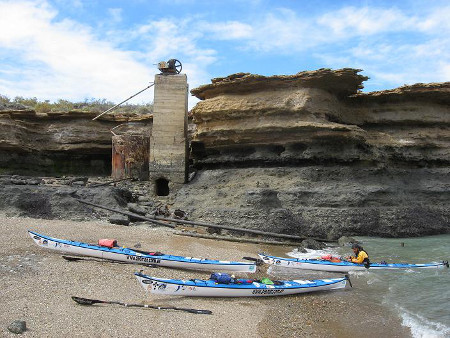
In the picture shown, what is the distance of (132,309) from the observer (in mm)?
6750

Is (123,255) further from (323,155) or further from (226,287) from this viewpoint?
(323,155)

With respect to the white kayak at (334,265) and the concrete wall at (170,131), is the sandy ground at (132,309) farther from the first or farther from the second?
the concrete wall at (170,131)

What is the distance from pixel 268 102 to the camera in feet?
60.0

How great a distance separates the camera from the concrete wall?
20.0 meters

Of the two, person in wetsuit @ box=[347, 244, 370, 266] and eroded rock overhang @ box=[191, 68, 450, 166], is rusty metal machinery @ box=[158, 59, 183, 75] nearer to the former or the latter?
eroded rock overhang @ box=[191, 68, 450, 166]

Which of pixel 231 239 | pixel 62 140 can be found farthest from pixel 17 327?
pixel 62 140

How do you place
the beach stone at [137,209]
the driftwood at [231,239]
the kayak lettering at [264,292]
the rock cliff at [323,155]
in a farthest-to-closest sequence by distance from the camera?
the beach stone at [137,209] < the rock cliff at [323,155] < the driftwood at [231,239] < the kayak lettering at [264,292]

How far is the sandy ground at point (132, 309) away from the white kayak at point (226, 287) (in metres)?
0.13

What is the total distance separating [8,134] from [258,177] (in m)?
14.8

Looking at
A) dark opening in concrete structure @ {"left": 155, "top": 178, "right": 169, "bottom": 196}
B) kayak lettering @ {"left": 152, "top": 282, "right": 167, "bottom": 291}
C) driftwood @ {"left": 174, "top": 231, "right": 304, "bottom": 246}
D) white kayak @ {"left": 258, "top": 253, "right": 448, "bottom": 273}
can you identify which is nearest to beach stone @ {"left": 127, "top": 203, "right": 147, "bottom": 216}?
driftwood @ {"left": 174, "top": 231, "right": 304, "bottom": 246}

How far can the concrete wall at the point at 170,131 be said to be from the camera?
20.0 meters

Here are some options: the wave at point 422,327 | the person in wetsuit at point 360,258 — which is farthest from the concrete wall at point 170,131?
the wave at point 422,327

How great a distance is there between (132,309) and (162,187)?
560 inches

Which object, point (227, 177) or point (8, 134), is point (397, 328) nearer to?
point (227, 177)
